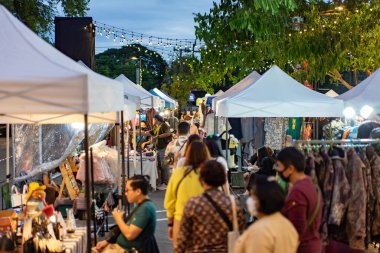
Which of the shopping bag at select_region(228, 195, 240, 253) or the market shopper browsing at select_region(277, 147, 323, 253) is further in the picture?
the market shopper browsing at select_region(277, 147, 323, 253)

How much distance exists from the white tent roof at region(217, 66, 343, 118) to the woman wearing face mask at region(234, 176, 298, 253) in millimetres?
7589

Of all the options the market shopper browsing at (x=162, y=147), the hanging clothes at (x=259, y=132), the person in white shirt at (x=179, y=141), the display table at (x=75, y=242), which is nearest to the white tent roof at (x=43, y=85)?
the display table at (x=75, y=242)

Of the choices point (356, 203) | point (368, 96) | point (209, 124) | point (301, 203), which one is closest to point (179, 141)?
point (368, 96)

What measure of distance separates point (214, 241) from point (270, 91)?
7685mm

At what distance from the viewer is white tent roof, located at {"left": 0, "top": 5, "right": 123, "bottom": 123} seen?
17.8 ft

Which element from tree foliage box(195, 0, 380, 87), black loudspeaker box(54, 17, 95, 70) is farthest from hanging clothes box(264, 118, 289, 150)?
black loudspeaker box(54, 17, 95, 70)

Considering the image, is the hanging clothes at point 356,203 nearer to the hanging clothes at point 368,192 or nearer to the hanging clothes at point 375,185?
the hanging clothes at point 368,192

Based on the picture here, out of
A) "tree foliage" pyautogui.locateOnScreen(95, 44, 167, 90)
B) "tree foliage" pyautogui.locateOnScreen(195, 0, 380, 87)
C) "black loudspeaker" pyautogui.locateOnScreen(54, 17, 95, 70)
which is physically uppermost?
"tree foliage" pyautogui.locateOnScreen(95, 44, 167, 90)

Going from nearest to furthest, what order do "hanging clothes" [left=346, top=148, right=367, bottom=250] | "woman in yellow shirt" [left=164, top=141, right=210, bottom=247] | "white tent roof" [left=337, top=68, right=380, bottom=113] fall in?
1. "woman in yellow shirt" [left=164, top=141, right=210, bottom=247]
2. "hanging clothes" [left=346, top=148, right=367, bottom=250]
3. "white tent roof" [left=337, top=68, right=380, bottom=113]

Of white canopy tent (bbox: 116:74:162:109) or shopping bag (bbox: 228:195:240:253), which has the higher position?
white canopy tent (bbox: 116:74:162:109)

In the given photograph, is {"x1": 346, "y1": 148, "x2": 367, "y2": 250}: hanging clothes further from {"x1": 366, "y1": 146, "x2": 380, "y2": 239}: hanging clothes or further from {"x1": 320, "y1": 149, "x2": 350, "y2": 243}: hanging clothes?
{"x1": 366, "y1": 146, "x2": 380, "y2": 239}: hanging clothes

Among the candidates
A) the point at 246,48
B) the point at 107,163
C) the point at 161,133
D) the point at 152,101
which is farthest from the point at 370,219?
the point at 152,101

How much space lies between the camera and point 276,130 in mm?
15867

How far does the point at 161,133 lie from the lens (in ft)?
55.7
